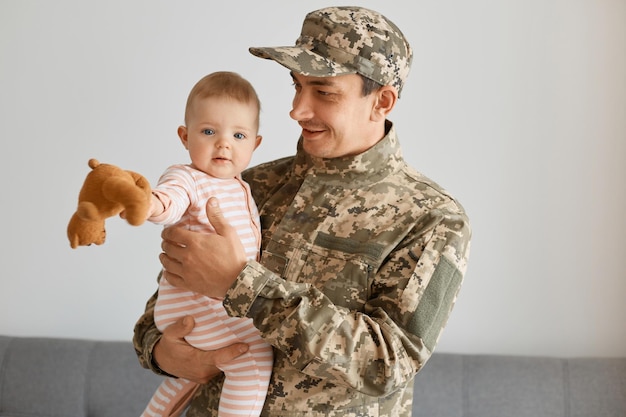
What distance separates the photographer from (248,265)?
1.65 metres

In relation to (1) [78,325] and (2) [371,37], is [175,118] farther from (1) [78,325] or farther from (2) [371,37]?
(2) [371,37]

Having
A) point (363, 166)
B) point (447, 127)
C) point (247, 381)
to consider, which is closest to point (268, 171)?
point (363, 166)

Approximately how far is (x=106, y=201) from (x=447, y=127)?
2064mm

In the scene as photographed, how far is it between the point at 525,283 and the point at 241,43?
141 cm

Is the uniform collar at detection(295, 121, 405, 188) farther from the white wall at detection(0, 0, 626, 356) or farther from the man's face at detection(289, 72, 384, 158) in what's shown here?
the white wall at detection(0, 0, 626, 356)

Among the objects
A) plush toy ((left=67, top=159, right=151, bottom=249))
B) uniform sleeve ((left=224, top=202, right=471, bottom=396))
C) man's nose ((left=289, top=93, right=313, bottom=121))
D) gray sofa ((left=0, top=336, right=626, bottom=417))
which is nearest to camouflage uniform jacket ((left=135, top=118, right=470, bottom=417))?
uniform sleeve ((left=224, top=202, right=471, bottom=396))

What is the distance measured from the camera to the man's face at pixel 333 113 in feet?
5.96

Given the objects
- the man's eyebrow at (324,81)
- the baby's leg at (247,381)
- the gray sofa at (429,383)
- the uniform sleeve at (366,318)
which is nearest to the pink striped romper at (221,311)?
the baby's leg at (247,381)

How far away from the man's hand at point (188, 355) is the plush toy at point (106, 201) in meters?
0.34

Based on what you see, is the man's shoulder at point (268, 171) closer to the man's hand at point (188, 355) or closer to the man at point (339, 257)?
the man at point (339, 257)

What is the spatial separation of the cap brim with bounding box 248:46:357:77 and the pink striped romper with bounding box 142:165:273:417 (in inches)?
10.8

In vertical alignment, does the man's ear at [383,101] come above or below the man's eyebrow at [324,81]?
below

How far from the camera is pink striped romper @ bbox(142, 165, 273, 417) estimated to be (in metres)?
1.74

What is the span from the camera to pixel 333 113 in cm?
182
